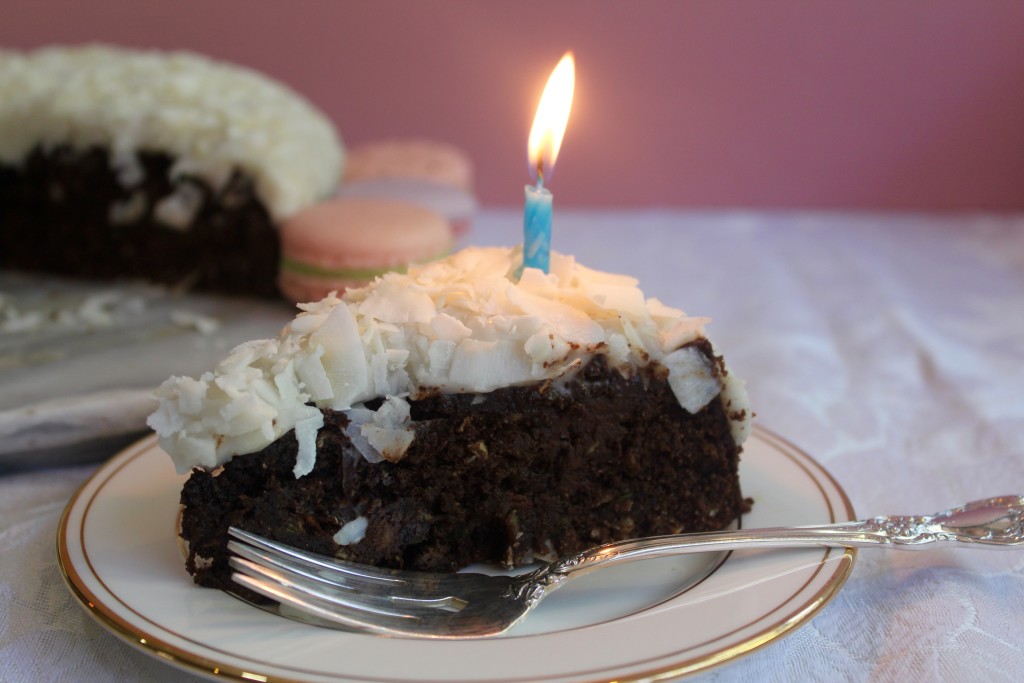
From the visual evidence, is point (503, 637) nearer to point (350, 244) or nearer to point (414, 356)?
point (414, 356)

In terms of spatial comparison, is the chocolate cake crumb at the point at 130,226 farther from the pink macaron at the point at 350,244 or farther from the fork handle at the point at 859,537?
the fork handle at the point at 859,537

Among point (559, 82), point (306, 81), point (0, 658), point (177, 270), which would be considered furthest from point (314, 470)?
point (306, 81)

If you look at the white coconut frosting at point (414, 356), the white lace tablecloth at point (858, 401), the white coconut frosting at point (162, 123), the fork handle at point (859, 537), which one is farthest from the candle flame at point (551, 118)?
the white coconut frosting at point (162, 123)

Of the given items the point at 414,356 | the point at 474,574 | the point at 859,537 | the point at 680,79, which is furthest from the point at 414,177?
the point at 859,537

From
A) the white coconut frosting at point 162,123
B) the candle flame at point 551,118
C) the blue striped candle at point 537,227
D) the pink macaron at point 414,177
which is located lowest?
the pink macaron at point 414,177

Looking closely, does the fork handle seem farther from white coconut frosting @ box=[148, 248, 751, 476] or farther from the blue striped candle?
the blue striped candle

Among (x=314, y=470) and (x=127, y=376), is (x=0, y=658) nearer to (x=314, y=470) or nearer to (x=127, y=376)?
(x=314, y=470)

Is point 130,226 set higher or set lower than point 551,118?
lower
